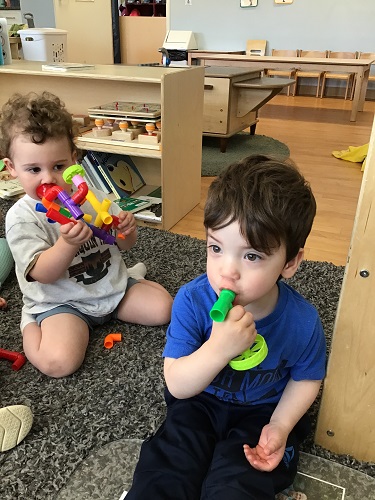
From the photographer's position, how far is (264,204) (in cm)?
55

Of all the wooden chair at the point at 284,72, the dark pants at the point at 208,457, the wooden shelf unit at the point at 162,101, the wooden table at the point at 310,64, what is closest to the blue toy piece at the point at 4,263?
the wooden shelf unit at the point at 162,101

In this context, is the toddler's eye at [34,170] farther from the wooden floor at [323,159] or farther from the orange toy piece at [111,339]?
the wooden floor at [323,159]

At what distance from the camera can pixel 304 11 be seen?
4613mm

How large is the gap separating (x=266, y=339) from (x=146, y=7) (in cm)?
559

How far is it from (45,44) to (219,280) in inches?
87.4

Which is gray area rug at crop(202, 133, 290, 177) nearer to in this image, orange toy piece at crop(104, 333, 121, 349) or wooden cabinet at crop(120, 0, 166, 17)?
orange toy piece at crop(104, 333, 121, 349)

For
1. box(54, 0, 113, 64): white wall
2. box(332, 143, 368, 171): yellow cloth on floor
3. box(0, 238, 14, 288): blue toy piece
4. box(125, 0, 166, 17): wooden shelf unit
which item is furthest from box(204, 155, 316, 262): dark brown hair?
box(125, 0, 166, 17): wooden shelf unit

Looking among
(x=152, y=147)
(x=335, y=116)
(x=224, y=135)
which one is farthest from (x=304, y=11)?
(x=152, y=147)

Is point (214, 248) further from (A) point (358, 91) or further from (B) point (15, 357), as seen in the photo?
(A) point (358, 91)

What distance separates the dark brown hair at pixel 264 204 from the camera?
0.54 m

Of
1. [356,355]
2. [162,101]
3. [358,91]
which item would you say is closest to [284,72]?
[358,91]

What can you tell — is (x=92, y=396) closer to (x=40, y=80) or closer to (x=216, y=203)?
(x=216, y=203)

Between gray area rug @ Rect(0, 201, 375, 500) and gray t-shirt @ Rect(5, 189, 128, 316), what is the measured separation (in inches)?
3.9

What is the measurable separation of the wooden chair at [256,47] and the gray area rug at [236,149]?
85.9 inches
